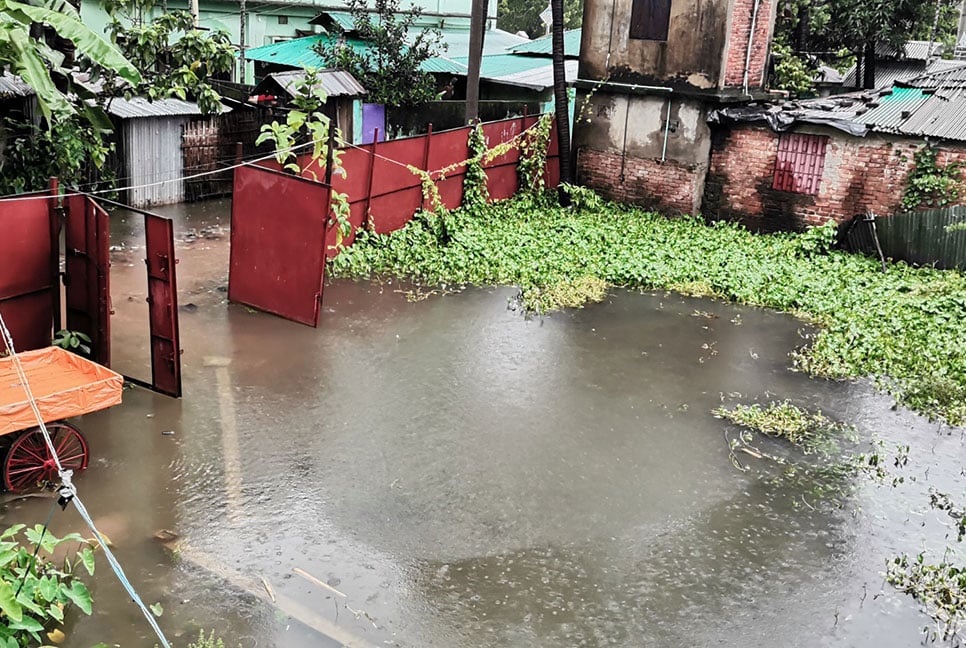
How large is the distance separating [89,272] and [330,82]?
9604 mm

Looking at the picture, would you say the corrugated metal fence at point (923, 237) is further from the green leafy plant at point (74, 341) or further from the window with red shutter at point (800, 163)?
the green leafy plant at point (74, 341)

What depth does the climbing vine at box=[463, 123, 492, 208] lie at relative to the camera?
48.6 feet

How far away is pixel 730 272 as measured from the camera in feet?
40.6

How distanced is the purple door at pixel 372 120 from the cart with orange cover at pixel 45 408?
481 inches

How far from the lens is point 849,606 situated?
5539 millimetres

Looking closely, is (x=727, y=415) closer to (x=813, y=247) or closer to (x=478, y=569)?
(x=478, y=569)

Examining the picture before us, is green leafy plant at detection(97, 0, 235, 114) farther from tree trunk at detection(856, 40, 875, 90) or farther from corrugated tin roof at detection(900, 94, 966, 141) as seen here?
tree trunk at detection(856, 40, 875, 90)

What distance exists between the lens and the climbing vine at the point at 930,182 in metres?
13.0

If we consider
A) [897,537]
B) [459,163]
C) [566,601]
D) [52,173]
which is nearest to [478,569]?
[566,601]

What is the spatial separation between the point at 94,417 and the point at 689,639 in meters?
5.19

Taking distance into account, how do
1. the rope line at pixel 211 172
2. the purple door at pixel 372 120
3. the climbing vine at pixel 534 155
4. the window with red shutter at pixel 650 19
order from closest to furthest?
the rope line at pixel 211 172 → the window with red shutter at pixel 650 19 → the climbing vine at pixel 534 155 → the purple door at pixel 372 120

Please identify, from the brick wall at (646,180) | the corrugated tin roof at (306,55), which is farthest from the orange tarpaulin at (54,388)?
the corrugated tin roof at (306,55)

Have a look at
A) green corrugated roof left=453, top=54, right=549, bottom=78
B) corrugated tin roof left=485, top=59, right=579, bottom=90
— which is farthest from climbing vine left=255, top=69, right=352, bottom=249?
green corrugated roof left=453, top=54, right=549, bottom=78

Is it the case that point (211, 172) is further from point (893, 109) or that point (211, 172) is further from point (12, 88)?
point (893, 109)
